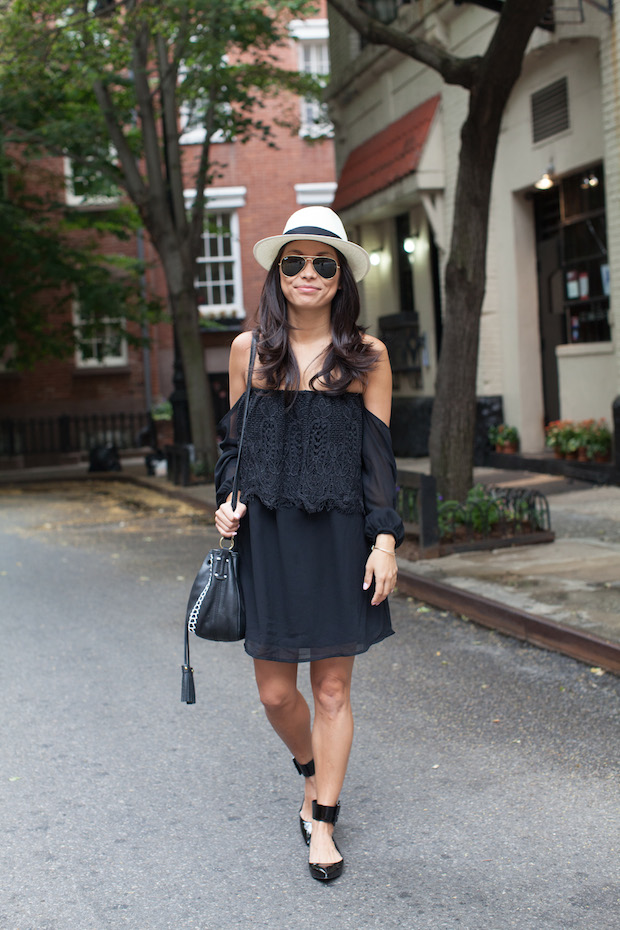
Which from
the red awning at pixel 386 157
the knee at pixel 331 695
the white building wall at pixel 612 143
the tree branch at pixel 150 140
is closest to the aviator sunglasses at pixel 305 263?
the knee at pixel 331 695

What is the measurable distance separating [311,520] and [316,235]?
0.92m

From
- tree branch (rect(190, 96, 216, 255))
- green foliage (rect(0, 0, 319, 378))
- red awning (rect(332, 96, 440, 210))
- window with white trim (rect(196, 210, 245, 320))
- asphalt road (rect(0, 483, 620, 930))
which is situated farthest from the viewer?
window with white trim (rect(196, 210, 245, 320))

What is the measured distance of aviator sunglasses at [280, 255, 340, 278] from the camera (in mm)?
3385

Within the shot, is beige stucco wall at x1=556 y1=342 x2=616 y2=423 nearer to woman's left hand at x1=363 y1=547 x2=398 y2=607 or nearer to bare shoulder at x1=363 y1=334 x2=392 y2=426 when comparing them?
bare shoulder at x1=363 y1=334 x2=392 y2=426

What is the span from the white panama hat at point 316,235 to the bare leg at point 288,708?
1.37 metres

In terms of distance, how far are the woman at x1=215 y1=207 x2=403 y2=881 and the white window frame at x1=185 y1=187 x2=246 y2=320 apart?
81.4 feet

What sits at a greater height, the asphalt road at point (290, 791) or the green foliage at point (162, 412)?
the green foliage at point (162, 412)

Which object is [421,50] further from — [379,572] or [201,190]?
[201,190]

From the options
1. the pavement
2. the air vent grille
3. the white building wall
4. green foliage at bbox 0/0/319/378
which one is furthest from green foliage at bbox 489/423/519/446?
green foliage at bbox 0/0/319/378

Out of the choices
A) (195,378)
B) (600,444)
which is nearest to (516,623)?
(600,444)

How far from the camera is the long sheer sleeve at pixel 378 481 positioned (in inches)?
130

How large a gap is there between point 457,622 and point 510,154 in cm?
955

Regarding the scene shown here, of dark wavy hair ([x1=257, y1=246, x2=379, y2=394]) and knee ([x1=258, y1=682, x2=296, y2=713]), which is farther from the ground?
dark wavy hair ([x1=257, y1=246, x2=379, y2=394])
